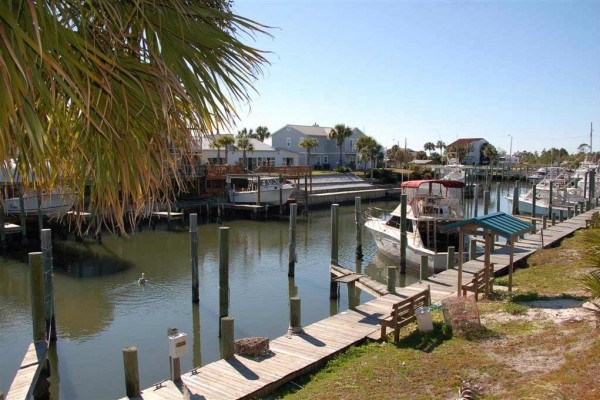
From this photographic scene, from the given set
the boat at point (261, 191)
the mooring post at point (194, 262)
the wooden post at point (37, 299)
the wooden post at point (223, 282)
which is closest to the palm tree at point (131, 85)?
the wooden post at point (37, 299)

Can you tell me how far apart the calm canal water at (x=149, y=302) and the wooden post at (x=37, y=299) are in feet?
4.81

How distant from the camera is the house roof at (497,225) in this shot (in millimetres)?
13430

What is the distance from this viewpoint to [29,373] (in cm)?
1045

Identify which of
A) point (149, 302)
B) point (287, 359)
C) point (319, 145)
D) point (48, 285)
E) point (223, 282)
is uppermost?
point (319, 145)

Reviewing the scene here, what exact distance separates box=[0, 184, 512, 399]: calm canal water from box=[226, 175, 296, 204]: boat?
481 inches

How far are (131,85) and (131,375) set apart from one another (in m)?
8.20

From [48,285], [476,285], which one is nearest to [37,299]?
[48,285]

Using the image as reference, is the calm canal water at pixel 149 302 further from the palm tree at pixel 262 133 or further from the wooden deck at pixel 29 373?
the palm tree at pixel 262 133

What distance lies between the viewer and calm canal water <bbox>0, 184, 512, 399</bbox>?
44.1ft

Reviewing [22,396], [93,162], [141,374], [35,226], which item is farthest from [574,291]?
[35,226]

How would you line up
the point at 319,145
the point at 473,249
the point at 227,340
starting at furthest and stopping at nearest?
the point at 319,145 < the point at 473,249 < the point at 227,340

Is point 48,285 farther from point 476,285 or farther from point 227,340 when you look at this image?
point 476,285

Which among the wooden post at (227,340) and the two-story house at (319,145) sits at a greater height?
the two-story house at (319,145)

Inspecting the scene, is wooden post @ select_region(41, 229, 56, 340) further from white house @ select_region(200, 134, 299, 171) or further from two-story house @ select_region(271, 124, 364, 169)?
two-story house @ select_region(271, 124, 364, 169)
